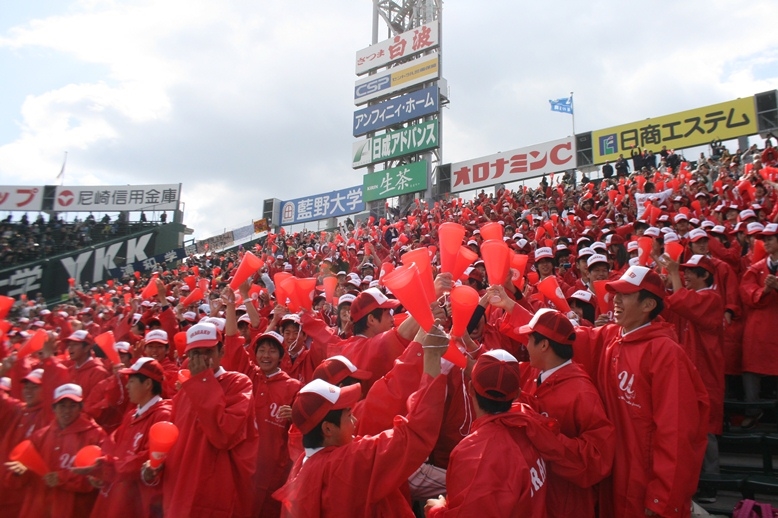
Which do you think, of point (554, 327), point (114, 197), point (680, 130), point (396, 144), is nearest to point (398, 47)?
point (396, 144)

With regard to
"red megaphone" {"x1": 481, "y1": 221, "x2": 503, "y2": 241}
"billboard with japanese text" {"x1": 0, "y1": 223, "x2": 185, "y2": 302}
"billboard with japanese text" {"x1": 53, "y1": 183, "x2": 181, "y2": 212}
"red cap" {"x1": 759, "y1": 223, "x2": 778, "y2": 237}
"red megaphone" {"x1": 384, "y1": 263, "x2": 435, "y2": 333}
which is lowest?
"red megaphone" {"x1": 384, "y1": 263, "x2": 435, "y2": 333}

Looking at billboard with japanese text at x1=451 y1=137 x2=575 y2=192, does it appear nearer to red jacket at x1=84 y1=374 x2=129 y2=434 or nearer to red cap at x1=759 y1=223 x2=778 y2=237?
red cap at x1=759 y1=223 x2=778 y2=237

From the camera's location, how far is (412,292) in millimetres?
2281

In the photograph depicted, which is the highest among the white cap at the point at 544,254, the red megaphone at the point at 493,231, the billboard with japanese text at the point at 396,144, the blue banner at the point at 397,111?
the blue banner at the point at 397,111

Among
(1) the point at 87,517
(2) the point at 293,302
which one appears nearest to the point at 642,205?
(2) the point at 293,302

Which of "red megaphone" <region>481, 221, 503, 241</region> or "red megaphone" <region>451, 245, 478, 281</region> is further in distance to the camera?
"red megaphone" <region>481, 221, 503, 241</region>

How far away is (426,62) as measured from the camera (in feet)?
86.1

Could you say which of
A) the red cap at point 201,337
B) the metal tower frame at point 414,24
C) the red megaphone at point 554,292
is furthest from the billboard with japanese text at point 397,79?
the red cap at point 201,337

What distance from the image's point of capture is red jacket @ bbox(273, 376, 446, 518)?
7.11ft

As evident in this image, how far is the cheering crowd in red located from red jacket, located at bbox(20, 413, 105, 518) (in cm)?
1

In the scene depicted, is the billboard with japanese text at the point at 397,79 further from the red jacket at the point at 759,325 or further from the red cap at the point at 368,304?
the red cap at the point at 368,304

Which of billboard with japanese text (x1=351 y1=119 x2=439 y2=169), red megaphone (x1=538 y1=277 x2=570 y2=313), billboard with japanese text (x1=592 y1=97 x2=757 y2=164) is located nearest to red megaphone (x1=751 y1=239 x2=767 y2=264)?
red megaphone (x1=538 y1=277 x2=570 y2=313)

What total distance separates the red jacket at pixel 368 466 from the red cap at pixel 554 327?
0.81m

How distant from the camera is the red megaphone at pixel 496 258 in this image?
3.31m
